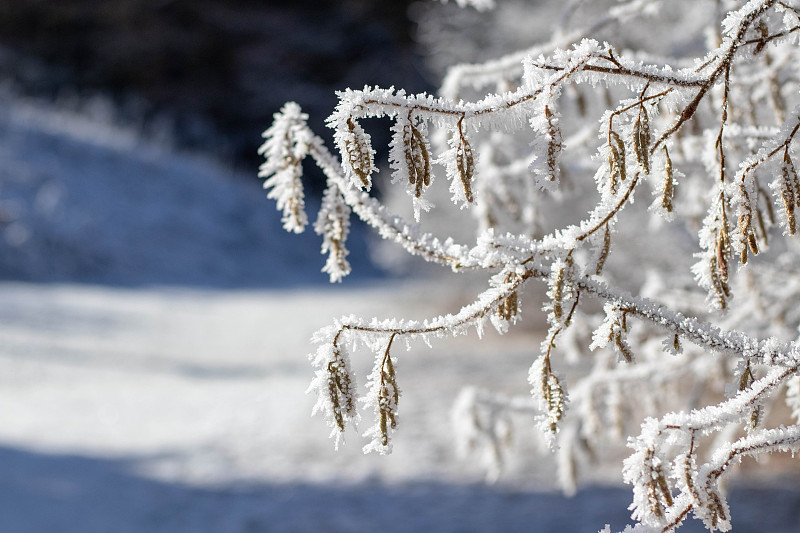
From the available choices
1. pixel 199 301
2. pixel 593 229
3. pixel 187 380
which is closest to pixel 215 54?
pixel 199 301

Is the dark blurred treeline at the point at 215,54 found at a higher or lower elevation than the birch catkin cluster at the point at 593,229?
higher

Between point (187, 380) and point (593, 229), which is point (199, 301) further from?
point (593, 229)

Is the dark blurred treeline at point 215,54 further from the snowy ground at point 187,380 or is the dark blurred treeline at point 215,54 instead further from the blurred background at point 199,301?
the snowy ground at point 187,380

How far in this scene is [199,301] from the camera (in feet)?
44.8

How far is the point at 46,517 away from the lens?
512 cm

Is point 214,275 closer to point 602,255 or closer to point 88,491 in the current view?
point 88,491

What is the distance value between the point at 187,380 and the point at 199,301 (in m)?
4.97

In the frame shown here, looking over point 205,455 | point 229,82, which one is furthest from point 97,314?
point 229,82

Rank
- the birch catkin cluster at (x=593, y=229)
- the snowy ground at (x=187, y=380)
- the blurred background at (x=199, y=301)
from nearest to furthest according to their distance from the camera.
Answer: the birch catkin cluster at (x=593, y=229)
the snowy ground at (x=187, y=380)
the blurred background at (x=199, y=301)

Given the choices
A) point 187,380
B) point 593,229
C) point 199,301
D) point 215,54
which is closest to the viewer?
point 593,229

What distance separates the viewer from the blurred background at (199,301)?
562 cm

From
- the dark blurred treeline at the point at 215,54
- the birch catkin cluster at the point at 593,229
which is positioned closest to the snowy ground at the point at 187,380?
the birch catkin cluster at the point at 593,229

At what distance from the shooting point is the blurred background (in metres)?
5.62

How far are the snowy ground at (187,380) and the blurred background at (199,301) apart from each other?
3 centimetres
